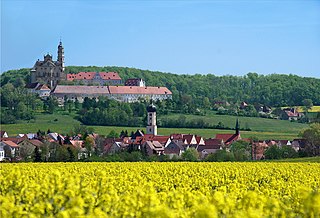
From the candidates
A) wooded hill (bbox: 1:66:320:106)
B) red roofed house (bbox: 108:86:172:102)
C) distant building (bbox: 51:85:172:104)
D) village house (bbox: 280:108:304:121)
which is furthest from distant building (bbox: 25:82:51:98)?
village house (bbox: 280:108:304:121)

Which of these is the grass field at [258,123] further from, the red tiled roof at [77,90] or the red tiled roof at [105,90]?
the red tiled roof at [105,90]

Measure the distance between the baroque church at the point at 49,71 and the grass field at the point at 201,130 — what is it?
60.2 m

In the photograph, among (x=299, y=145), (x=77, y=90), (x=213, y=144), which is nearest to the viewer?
(x=299, y=145)

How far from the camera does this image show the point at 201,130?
108 metres

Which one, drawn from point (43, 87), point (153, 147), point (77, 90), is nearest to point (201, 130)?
point (153, 147)

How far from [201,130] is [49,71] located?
80489 millimetres

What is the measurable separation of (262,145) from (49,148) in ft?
85.9

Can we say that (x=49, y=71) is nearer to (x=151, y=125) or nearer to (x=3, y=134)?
(x=3, y=134)

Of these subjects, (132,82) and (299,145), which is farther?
(132,82)

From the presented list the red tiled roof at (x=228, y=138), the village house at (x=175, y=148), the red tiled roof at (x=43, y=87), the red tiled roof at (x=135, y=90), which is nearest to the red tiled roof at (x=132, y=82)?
the red tiled roof at (x=135, y=90)

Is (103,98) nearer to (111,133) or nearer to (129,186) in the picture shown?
(111,133)

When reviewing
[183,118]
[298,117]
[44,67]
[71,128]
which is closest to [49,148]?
[71,128]

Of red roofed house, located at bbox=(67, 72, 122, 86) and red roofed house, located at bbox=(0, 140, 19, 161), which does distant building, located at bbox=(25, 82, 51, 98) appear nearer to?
red roofed house, located at bbox=(67, 72, 122, 86)

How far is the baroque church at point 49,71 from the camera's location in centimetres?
17712
